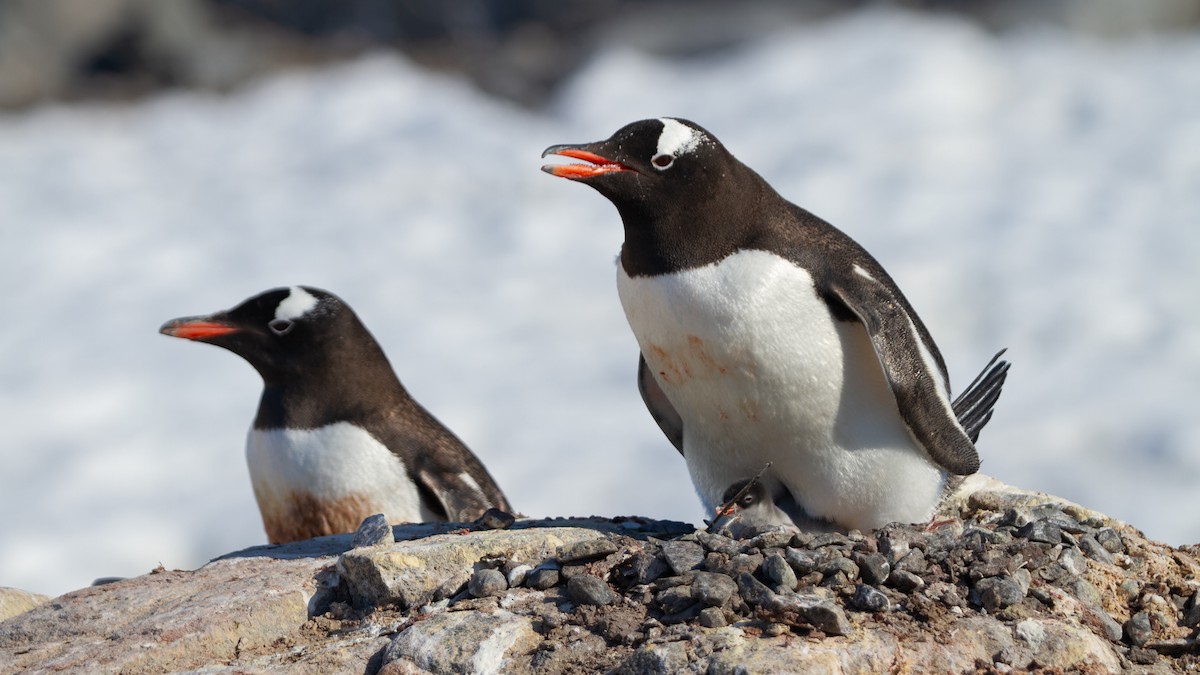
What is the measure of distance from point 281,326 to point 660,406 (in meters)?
1.98

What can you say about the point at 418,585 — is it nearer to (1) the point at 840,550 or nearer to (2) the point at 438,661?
(2) the point at 438,661

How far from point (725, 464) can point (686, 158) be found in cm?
74

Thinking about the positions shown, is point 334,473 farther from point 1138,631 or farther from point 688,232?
point 1138,631

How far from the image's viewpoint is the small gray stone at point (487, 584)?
329 centimetres

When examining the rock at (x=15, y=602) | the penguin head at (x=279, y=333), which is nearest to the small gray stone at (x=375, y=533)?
the rock at (x=15, y=602)

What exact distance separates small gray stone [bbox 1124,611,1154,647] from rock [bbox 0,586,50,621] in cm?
259

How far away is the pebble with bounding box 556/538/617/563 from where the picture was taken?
3.35 meters

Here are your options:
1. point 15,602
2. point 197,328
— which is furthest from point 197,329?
point 15,602

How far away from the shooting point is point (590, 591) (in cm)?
319

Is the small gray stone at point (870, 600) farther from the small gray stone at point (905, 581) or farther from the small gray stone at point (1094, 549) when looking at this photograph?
the small gray stone at point (1094, 549)

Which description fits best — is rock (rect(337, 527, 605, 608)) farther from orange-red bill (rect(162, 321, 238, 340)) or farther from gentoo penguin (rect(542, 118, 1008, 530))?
orange-red bill (rect(162, 321, 238, 340))

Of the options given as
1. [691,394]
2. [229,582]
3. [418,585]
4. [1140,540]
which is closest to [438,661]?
[418,585]

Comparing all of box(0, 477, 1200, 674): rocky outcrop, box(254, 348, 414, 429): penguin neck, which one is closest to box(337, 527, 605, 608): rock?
box(0, 477, 1200, 674): rocky outcrop

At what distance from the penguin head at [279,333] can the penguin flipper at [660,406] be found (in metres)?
1.81
